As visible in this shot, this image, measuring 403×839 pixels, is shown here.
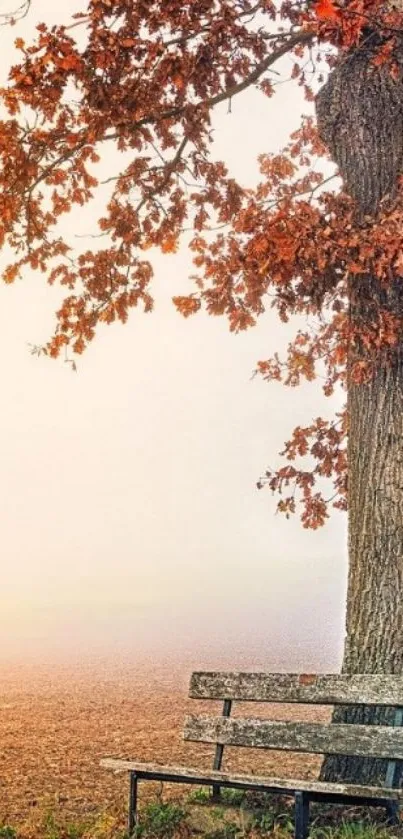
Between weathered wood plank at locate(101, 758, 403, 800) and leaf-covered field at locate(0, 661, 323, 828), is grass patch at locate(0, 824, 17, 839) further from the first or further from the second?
weathered wood plank at locate(101, 758, 403, 800)

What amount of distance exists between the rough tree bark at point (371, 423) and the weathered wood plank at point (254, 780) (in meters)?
1.37

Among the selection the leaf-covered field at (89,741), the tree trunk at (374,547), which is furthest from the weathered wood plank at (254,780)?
the tree trunk at (374,547)

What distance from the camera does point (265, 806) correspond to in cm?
649

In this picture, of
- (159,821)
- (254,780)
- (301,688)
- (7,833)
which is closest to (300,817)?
(254,780)

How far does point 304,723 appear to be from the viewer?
626 centimetres

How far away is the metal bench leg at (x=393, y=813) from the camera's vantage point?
20.0ft

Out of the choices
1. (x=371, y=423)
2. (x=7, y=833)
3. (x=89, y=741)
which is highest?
(x=371, y=423)

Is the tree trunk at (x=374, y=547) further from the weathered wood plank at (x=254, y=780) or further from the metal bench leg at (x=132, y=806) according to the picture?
the metal bench leg at (x=132, y=806)

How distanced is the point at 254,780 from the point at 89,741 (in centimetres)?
444

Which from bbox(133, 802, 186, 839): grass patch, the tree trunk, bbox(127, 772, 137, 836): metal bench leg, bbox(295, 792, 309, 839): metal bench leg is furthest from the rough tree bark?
bbox(127, 772, 137, 836): metal bench leg

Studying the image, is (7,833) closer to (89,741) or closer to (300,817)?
(300,817)

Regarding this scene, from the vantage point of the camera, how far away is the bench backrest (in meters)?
6.04

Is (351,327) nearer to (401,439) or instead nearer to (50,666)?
(401,439)

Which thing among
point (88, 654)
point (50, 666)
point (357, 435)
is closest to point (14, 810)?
point (357, 435)
